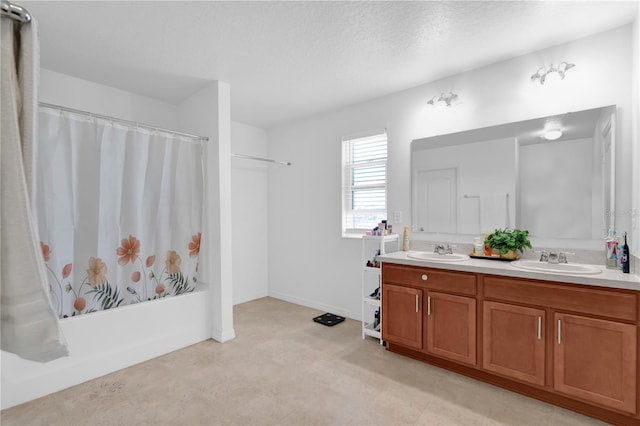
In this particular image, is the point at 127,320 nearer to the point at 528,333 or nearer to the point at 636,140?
the point at 528,333

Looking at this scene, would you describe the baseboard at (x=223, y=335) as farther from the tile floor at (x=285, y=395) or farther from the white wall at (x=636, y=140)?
the white wall at (x=636, y=140)

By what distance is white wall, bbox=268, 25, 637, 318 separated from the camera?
2.16 metres

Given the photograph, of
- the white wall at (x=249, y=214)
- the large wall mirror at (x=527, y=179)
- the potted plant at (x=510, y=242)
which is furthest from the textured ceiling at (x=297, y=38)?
the potted plant at (x=510, y=242)

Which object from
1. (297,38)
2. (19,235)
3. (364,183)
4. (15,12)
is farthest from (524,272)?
(15,12)

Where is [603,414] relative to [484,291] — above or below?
below

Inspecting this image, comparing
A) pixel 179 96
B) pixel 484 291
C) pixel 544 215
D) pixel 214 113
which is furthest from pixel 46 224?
pixel 544 215

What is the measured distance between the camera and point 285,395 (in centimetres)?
211

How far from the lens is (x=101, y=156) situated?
→ 2.44 metres

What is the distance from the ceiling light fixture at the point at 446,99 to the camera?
2.77 metres

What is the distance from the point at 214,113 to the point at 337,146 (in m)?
1.46

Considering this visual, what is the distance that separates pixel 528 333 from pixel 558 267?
1.70ft

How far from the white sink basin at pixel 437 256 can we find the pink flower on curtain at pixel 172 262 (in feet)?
7.12

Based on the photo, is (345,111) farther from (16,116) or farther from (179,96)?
(16,116)

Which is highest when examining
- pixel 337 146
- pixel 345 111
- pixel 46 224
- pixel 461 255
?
pixel 345 111
